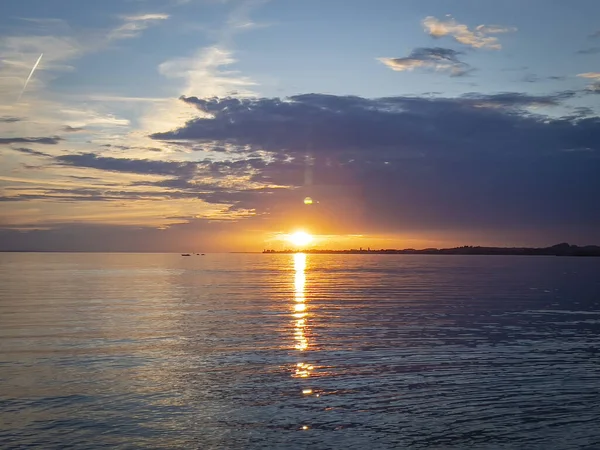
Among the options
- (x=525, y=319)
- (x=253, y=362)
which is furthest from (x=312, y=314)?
(x=253, y=362)

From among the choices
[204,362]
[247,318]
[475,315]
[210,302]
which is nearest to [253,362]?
[204,362]

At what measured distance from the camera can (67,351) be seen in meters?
29.9

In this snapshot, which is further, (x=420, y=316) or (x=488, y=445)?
(x=420, y=316)

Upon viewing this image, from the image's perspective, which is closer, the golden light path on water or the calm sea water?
the calm sea water

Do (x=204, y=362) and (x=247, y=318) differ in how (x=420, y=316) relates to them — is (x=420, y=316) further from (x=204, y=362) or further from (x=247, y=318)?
(x=204, y=362)

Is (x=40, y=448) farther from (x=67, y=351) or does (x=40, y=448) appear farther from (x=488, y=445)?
(x=67, y=351)

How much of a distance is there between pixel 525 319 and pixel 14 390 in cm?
3487

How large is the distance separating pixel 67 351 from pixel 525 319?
3175cm

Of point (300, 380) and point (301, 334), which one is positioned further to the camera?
point (301, 334)

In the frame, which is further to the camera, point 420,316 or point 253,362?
point 420,316

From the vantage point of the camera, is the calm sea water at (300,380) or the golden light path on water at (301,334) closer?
the calm sea water at (300,380)

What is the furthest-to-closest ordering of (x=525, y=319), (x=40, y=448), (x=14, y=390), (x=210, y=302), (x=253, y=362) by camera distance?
(x=210, y=302) < (x=525, y=319) < (x=253, y=362) < (x=14, y=390) < (x=40, y=448)

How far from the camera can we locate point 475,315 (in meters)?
45.8

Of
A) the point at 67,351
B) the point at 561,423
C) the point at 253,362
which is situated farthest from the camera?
the point at 67,351
